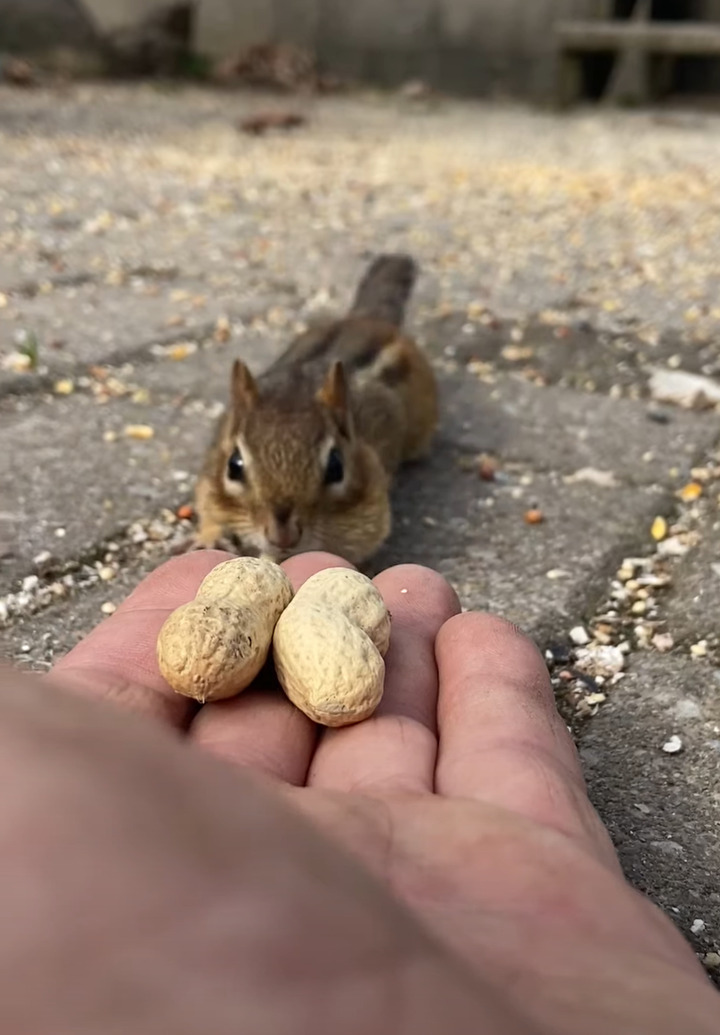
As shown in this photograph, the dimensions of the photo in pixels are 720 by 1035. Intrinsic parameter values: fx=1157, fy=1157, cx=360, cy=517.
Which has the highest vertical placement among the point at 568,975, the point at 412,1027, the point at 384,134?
the point at 412,1027

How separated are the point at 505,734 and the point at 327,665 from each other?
226mm

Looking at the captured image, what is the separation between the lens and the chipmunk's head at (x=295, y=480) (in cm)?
208

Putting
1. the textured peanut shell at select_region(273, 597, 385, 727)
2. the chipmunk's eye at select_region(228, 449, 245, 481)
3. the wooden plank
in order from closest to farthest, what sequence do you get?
the textured peanut shell at select_region(273, 597, 385, 727), the chipmunk's eye at select_region(228, 449, 245, 481), the wooden plank

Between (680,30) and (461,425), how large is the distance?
5.61m

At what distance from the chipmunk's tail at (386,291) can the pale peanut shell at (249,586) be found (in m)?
1.54

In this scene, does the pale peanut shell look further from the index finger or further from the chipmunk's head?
the chipmunk's head

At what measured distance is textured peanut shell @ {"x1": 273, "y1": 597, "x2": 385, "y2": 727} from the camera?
1.31 metres

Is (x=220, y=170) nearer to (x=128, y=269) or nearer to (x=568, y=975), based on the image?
(x=128, y=269)

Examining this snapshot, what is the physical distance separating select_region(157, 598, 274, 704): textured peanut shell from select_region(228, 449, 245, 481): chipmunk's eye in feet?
2.39

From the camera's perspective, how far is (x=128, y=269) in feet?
12.4

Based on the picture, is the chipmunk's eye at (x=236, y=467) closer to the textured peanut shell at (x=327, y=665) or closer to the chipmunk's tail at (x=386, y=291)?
the textured peanut shell at (x=327, y=665)

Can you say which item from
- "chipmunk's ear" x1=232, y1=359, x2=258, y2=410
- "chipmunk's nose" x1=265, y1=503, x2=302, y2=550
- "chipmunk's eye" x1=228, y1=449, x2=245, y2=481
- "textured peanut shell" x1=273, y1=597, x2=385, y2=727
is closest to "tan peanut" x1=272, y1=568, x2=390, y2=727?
"textured peanut shell" x1=273, y1=597, x2=385, y2=727

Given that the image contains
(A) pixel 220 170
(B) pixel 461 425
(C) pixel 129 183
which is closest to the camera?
(B) pixel 461 425

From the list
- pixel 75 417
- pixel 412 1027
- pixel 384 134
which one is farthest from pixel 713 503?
pixel 384 134
